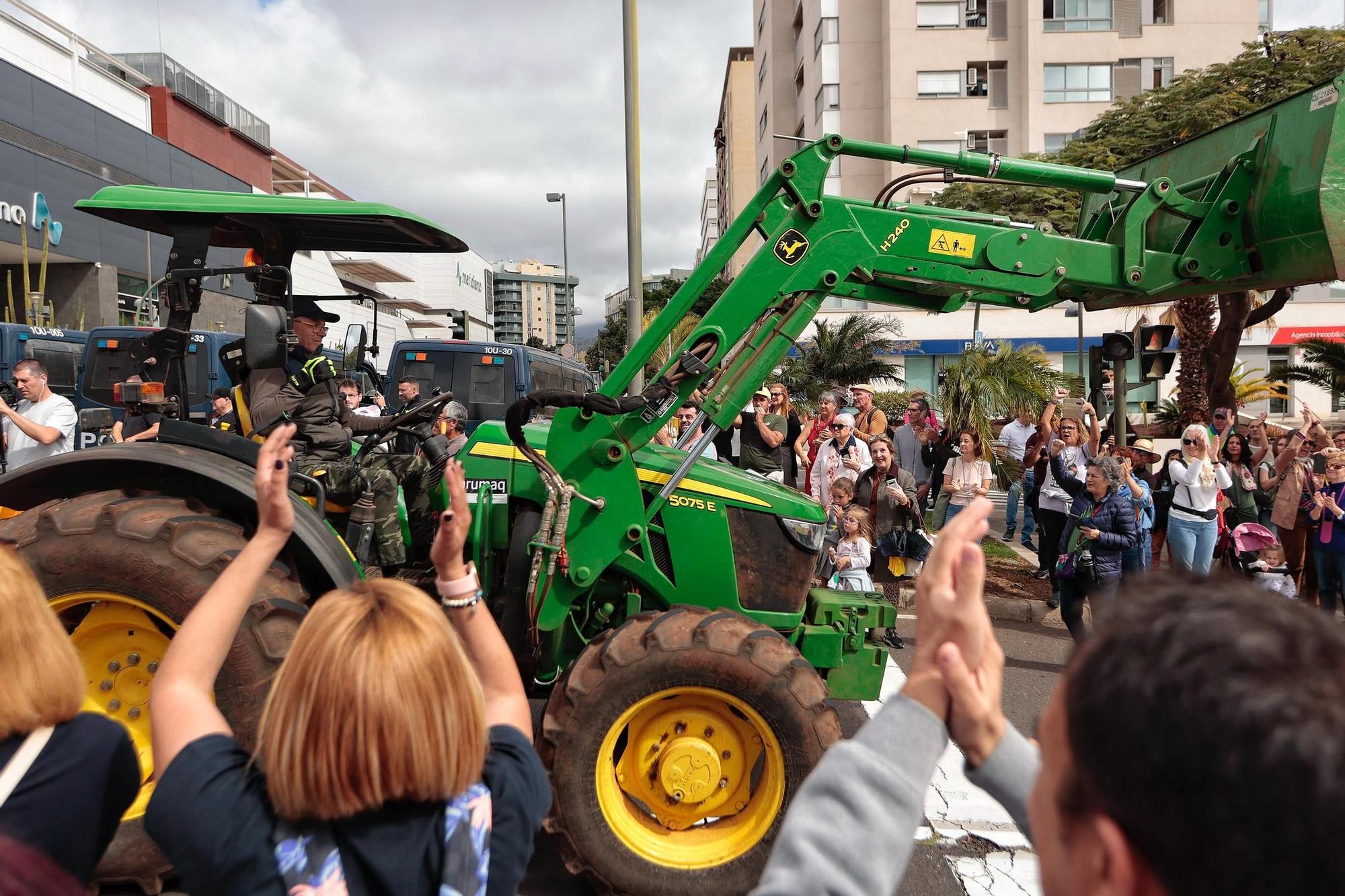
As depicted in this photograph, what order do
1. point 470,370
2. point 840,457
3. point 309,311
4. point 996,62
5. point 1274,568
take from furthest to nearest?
point 996,62
point 470,370
point 840,457
point 1274,568
point 309,311

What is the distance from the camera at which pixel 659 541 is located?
13.3 ft

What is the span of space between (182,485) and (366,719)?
9.04ft

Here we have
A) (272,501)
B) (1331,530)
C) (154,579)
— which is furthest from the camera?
(1331,530)

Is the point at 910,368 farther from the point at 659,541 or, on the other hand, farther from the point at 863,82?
the point at 659,541

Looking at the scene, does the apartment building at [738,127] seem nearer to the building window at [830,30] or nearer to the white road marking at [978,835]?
the building window at [830,30]

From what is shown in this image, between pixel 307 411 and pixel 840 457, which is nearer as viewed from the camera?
pixel 307 411

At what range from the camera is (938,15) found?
36406 millimetres

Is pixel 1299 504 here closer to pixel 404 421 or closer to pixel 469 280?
pixel 404 421

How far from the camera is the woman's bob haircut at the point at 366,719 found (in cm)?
133

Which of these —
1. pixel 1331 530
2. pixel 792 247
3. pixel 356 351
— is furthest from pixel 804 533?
pixel 1331 530

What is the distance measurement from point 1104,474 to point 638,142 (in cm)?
596

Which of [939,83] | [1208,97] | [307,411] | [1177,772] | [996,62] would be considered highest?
[996,62]

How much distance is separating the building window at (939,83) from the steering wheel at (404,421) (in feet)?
121

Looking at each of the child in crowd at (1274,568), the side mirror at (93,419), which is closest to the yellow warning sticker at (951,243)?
the side mirror at (93,419)
